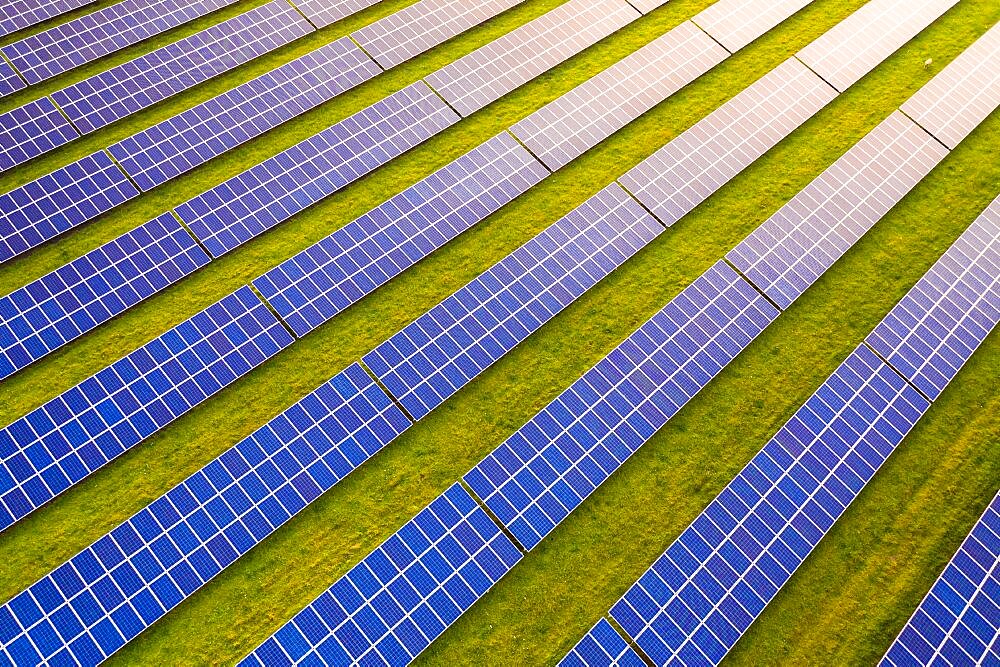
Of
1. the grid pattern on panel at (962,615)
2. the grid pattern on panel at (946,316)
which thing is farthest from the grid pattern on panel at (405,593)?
the grid pattern on panel at (946,316)

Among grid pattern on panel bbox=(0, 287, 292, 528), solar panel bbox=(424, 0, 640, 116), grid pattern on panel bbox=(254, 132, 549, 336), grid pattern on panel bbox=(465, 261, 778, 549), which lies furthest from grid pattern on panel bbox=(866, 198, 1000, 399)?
grid pattern on panel bbox=(0, 287, 292, 528)

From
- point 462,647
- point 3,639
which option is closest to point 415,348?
point 462,647

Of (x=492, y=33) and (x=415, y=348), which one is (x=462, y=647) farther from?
(x=492, y=33)

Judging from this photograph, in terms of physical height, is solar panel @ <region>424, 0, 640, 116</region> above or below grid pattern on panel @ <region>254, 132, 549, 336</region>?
above

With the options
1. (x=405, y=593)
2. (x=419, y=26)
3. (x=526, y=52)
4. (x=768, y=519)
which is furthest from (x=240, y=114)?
(x=768, y=519)

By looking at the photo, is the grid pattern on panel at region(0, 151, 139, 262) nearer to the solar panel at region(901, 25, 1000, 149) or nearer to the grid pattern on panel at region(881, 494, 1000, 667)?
the grid pattern on panel at region(881, 494, 1000, 667)

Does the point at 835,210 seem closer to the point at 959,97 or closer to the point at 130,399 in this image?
the point at 959,97
